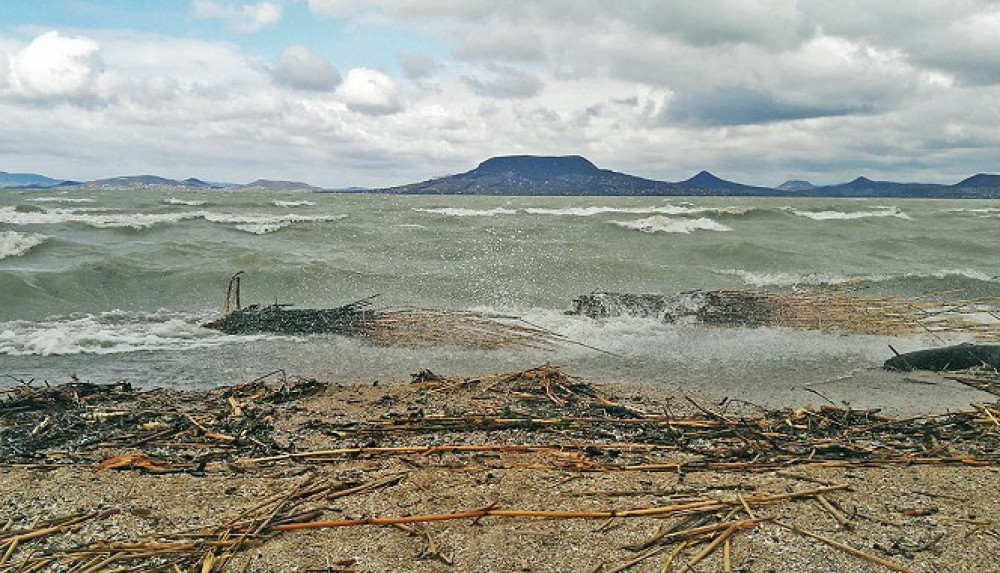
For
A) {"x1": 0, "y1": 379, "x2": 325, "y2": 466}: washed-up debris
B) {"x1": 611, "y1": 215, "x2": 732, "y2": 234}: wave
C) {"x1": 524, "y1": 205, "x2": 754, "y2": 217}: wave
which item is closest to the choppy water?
{"x1": 611, "y1": 215, "x2": 732, "y2": 234}: wave

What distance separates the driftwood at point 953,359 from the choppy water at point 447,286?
476 mm

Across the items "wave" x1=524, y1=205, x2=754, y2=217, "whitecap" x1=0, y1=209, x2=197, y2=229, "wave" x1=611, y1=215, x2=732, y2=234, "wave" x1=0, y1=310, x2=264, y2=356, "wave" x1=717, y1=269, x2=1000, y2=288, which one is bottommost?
"wave" x1=0, y1=310, x2=264, y2=356

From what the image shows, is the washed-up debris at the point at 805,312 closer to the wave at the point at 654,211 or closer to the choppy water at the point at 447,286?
the choppy water at the point at 447,286

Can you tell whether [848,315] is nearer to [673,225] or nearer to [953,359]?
[953,359]

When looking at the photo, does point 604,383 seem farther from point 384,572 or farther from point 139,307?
point 139,307

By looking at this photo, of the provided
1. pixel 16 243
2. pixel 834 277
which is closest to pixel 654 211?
pixel 834 277

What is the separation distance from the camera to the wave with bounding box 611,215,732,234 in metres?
28.8

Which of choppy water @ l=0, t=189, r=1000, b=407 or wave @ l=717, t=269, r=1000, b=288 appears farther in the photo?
wave @ l=717, t=269, r=1000, b=288

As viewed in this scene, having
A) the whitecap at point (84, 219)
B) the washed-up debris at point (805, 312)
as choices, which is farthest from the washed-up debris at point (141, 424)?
the whitecap at point (84, 219)

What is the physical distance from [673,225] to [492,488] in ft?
95.2

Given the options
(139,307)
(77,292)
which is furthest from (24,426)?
(77,292)

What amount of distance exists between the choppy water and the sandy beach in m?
1.86

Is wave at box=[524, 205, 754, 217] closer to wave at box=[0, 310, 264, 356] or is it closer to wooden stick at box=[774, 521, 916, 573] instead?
wave at box=[0, 310, 264, 356]

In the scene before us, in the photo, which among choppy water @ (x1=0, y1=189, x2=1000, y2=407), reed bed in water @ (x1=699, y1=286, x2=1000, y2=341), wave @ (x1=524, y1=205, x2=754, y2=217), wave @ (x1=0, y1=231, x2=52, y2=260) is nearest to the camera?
choppy water @ (x1=0, y1=189, x2=1000, y2=407)
